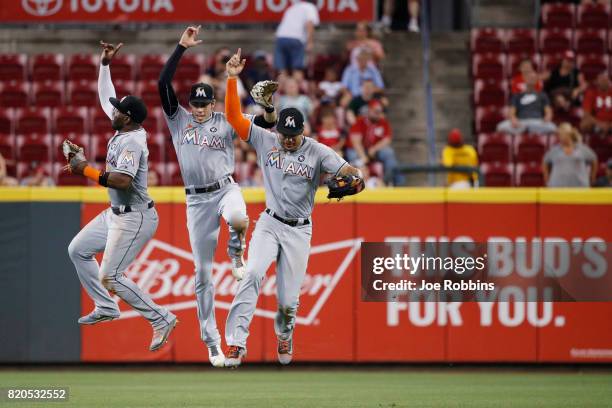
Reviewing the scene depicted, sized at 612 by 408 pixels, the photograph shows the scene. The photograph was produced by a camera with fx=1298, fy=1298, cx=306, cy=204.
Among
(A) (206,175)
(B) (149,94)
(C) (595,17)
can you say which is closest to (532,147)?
(C) (595,17)

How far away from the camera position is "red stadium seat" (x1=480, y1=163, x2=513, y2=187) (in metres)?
18.2

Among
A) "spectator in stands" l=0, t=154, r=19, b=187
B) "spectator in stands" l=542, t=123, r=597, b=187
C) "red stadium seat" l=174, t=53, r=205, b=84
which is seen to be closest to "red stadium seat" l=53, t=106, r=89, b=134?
"spectator in stands" l=0, t=154, r=19, b=187

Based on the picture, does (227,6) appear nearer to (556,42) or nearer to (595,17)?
(556,42)

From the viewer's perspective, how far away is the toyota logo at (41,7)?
2079 centimetres

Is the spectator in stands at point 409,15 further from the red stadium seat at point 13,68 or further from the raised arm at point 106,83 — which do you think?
the raised arm at point 106,83

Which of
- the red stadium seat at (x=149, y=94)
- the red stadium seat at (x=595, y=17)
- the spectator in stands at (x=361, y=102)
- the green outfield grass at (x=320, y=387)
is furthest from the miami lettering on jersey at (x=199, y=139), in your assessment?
the red stadium seat at (x=595, y=17)

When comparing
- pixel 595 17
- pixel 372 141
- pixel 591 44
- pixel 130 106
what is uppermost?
pixel 595 17

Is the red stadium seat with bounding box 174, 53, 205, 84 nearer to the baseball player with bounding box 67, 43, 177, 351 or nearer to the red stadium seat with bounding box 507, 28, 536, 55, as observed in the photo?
the red stadium seat with bounding box 507, 28, 536, 55

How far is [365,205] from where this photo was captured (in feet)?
50.0

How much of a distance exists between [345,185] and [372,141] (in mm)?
6655

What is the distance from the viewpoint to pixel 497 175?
18188mm

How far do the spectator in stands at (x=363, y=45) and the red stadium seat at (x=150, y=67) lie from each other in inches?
115

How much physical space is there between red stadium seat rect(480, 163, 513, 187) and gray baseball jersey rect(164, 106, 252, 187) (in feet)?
23.4

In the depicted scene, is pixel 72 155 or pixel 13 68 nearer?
pixel 72 155
